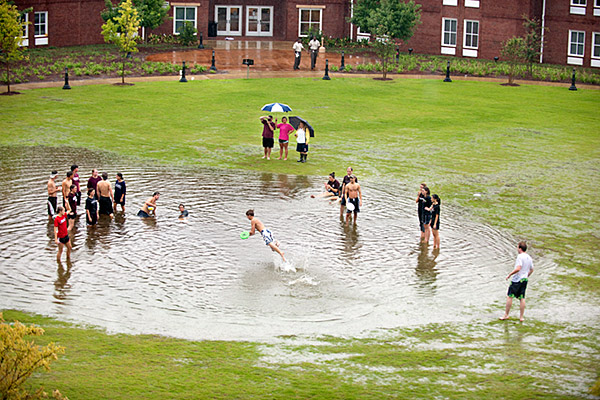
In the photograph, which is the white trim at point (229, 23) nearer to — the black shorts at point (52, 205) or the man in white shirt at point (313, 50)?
the man in white shirt at point (313, 50)

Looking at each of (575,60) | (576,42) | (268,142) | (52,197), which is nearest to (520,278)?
(52,197)

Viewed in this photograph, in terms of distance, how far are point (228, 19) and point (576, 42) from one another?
28.8m

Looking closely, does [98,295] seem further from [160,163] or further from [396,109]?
[396,109]

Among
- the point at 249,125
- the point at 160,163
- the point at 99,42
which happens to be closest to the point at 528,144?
the point at 249,125

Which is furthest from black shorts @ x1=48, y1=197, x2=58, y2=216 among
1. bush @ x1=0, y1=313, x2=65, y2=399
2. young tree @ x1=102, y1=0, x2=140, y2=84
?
young tree @ x1=102, y1=0, x2=140, y2=84

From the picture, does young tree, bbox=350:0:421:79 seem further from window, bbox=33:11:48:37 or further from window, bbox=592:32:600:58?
window, bbox=33:11:48:37

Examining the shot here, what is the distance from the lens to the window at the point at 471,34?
193ft

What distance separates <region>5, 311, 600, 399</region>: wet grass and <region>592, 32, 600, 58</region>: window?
46.2 meters

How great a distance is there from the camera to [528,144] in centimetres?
3369

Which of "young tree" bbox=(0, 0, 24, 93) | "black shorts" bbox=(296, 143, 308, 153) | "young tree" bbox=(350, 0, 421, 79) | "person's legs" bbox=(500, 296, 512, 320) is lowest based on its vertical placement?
"person's legs" bbox=(500, 296, 512, 320)

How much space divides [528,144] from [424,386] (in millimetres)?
23456

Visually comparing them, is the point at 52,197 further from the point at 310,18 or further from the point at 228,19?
the point at 228,19

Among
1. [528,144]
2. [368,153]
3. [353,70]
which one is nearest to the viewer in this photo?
[368,153]

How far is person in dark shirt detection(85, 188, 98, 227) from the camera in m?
21.2
